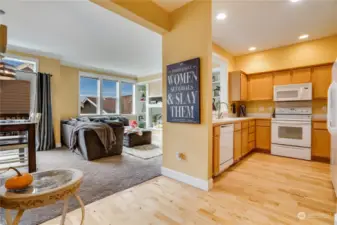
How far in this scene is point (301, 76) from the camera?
378 centimetres

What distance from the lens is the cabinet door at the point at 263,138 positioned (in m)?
4.08

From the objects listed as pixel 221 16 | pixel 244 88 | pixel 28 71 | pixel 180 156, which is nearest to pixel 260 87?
pixel 244 88

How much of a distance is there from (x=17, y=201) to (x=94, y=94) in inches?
228

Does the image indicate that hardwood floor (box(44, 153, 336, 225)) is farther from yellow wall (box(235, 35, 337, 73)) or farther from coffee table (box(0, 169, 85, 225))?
yellow wall (box(235, 35, 337, 73))

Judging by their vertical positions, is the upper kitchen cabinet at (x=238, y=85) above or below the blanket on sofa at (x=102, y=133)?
above

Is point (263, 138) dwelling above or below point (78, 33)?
below

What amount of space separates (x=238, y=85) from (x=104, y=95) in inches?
194

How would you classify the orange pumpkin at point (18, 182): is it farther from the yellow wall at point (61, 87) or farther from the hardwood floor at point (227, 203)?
the yellow wall at point (61, 87)

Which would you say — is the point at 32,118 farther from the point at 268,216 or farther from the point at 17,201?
Answer: the point at 268,216

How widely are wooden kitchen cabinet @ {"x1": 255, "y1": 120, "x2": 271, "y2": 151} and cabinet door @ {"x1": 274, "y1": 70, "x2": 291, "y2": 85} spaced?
1.00 metres

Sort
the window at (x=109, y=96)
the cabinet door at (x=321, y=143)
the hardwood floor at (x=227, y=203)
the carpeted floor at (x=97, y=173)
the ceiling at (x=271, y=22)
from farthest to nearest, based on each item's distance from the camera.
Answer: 1. the window at (x=109, y=96)
2. the cabinet door at (x=321, y=143)
3. the ceiling at (x=271, y=22)
4. the carpeted floor at (x=97, y=173)
5. the hardwood floor at (x=227, y=203)

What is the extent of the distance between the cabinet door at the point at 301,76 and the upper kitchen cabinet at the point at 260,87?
0.47 metres

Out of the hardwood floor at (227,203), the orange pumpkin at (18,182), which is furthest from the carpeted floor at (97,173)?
the orange pumpkin at (18,182)

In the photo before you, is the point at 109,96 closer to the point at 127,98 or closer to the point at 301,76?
the point at 127,98
